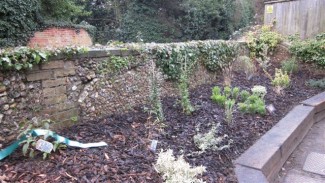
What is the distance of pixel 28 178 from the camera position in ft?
5.79

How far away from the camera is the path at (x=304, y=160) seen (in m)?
2.53

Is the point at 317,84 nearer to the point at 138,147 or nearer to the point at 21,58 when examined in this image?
the point at 138,147

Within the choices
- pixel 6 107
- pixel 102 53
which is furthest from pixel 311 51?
pixel 6 107

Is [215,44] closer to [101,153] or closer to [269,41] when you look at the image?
[269,41]

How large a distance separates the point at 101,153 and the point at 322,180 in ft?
6.59

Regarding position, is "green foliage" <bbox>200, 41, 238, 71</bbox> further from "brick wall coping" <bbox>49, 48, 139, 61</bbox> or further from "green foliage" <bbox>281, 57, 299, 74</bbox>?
"brick wall coping" <bbox>49, 48, 139, 61</bbox>

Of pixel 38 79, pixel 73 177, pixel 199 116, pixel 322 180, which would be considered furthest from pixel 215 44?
pixel 73 177

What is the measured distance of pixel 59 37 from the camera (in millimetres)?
9828

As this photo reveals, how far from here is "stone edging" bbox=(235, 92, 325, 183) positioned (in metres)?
2.20

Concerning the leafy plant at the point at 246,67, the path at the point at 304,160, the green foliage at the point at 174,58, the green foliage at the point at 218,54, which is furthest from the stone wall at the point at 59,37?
the path at the point at 304,160

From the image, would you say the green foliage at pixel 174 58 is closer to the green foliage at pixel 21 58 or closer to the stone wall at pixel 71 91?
the stone wall at pixel 71 91

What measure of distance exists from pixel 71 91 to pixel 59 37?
7989 mm

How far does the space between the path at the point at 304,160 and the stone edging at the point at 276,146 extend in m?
0.06

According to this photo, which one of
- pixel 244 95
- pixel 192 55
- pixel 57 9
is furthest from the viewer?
pixel 57 9
